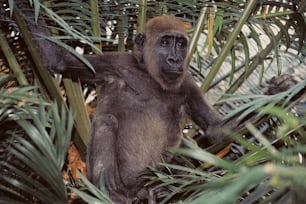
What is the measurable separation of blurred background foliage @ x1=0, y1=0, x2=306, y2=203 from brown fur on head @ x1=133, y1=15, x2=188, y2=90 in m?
0.09

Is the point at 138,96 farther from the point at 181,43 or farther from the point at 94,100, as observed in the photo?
the point at 94,100

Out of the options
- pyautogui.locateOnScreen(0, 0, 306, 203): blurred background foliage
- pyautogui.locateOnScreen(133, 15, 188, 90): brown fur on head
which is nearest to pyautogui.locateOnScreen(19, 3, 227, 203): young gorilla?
pyautogui.locateOnScreen(133, 15, 188, 90): brown fur on head

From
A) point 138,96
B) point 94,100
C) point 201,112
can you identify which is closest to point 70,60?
point 138,96

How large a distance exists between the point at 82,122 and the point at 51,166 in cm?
189

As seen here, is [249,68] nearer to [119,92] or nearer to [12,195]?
[119,92]

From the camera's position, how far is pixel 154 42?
3.38 meters

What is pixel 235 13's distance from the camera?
3.39 metres

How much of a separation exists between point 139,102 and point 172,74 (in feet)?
0.88

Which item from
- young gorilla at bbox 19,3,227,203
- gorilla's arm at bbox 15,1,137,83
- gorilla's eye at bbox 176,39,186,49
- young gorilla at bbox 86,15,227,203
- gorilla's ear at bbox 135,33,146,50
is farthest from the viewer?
gorilla's ear at bbox 135,33,146,50

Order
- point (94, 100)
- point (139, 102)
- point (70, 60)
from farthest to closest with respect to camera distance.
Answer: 1. point (94, 100)
2. point (139, 102)
3. point (70, 60)

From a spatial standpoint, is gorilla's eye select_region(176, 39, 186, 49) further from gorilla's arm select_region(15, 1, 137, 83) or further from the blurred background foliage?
gorilla's arm select_region(15, 1, 137, 83)

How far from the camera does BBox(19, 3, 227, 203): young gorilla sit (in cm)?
297


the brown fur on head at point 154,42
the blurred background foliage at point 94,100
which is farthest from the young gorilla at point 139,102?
the blurred background foliage at point 94,100

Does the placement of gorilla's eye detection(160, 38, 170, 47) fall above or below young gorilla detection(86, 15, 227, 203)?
above
